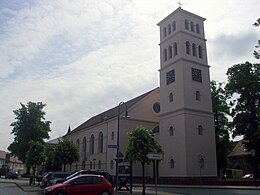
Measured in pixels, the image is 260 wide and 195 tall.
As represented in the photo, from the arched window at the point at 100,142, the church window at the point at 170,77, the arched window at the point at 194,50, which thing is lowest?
the arched window at the point at 100,142

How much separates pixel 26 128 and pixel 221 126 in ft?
120

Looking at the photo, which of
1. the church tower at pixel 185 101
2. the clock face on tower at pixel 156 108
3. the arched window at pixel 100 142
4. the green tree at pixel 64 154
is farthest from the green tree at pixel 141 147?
the arched window at pixel 100 142

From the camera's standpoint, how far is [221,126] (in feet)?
158

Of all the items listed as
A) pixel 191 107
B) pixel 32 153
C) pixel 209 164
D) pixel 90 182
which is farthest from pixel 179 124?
pixel 90 182

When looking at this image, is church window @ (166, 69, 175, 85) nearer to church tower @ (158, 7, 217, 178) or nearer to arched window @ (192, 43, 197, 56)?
church tower @ (158, 7, 217, 178)

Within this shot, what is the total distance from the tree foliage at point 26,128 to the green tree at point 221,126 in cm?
3304

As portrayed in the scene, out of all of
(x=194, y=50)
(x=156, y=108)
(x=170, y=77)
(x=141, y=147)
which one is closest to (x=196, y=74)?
(x=170, y=77)

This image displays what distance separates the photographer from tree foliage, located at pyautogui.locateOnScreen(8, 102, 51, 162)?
59156 mm

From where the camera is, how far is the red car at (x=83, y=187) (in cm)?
1769

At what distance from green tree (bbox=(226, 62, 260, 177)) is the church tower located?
3.42 m

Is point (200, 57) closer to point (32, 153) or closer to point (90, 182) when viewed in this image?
point (32, 153)

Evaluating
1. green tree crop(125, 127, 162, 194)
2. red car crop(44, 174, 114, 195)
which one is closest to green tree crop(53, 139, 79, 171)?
green tree crop(125, 127, 162, 194)

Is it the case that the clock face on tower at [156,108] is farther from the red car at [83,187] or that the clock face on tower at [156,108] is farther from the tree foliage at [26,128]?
the red car at [83,187]

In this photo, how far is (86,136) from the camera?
222 ft
